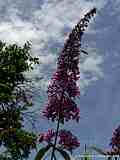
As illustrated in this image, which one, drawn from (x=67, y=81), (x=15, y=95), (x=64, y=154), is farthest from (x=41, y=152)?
(x=15, y=95)

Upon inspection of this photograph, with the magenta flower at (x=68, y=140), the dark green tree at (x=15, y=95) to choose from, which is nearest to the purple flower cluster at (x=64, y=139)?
the magenta flower at (x=68, y=140)

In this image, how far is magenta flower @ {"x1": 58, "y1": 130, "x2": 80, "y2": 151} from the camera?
597cm

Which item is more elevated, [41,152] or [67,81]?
[67,81]

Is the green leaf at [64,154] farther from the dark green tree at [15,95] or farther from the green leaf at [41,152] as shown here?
the dark green tree at [15,95]

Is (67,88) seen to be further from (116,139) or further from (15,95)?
(15,95)

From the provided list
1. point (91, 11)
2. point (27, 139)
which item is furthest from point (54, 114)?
point (27, 139)

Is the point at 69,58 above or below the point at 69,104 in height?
above

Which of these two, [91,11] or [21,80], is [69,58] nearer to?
[91,11]

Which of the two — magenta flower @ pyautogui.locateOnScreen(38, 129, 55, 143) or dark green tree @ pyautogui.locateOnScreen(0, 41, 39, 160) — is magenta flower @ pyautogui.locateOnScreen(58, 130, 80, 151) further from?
dark green tree @ pyautogui.locateOnScreen(0, 41, 39, 160)

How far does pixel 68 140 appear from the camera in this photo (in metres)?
6.15

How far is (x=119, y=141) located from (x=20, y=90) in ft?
124

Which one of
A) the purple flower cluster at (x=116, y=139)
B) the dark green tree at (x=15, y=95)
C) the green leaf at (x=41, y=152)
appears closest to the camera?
the green leaf at (x=41, y=152)

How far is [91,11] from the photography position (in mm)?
6418

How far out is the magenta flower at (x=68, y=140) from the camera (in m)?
5.97
